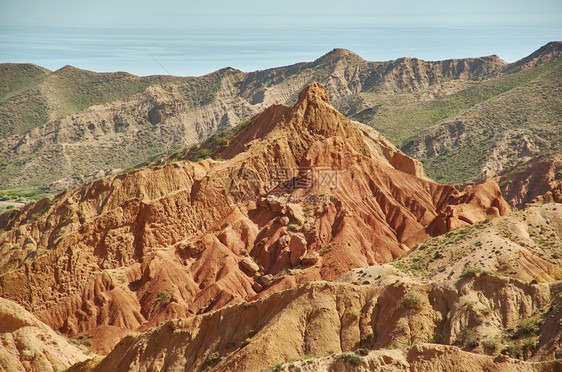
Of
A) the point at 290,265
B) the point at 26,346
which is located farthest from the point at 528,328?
the point at 26,346

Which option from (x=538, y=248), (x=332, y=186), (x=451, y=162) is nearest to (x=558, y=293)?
(x=538, y=248)

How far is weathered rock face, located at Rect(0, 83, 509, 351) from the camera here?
64.1 m

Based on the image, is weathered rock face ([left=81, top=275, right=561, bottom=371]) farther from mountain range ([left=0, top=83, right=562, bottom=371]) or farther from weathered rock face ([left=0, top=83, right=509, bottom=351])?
weathered rock face ([left=0, top=83, right=509, bottom=351])

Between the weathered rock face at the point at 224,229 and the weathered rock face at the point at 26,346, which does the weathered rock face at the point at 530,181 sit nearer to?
the weathered rock face at the point at 224,229

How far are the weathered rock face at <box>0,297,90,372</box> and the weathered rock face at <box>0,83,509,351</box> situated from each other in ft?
30.4

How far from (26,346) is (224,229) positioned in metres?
30.1

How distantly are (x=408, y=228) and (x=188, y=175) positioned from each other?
29006 millimetres

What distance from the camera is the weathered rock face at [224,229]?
6412 centimetres

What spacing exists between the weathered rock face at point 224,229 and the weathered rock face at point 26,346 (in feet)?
30.4

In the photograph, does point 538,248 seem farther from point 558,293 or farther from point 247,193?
point 247,193

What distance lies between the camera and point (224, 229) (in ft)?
243

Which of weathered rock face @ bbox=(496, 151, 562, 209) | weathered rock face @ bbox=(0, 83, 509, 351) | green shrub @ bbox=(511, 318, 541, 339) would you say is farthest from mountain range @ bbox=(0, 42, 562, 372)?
weathered rock face @ bbox=(496, 151, 562, 209)

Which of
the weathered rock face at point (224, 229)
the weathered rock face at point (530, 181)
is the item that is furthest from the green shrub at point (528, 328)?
the weathered rock face at point (530, 181)

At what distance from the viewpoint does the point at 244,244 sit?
72.9 metres
